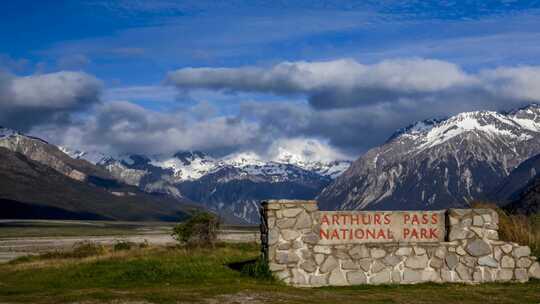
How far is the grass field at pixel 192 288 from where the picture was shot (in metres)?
23.2

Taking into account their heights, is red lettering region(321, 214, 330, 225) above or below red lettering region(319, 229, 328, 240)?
above

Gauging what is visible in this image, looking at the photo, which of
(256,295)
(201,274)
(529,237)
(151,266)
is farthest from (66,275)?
(529,237)

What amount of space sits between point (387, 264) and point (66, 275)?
1373cm

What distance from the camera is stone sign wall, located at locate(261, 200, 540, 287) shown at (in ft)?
93.0

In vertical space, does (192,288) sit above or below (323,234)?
below

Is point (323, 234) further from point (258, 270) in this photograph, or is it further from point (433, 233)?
point (433, 233)

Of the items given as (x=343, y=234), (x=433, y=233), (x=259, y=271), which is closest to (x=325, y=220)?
(x=343, y=234)

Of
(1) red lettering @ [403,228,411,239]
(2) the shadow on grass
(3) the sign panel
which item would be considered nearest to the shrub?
(2) the shadow on grass

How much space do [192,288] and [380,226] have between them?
7.74 meters

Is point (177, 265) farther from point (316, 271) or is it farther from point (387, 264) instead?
point (387, 264)

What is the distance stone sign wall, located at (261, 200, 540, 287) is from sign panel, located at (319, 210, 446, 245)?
34 millimetres

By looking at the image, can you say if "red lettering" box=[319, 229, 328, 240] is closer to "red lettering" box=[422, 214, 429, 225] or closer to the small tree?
"red lettering" box=[422, 214, 429, 225]

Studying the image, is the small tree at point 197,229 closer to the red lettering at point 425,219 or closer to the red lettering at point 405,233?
the red lettering at point 405,233

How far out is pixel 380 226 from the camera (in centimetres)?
2903
